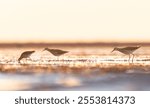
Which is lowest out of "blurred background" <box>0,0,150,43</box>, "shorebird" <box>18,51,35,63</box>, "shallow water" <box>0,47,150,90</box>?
"shallow water" <box>0,47,150,90</box>

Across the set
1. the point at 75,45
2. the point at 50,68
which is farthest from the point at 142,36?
the point at 50,68

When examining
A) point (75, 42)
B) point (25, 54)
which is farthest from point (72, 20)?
point (25, 54)

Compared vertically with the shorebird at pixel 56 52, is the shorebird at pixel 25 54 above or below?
below

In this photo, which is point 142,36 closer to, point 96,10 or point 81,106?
point 96,10

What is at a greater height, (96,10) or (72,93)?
(96,10)

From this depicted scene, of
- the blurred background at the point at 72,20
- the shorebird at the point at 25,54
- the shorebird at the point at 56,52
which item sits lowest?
the shorebird at the point at 25,54

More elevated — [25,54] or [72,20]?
[72,20]

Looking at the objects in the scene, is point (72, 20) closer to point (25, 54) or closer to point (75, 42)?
point (75, 42)

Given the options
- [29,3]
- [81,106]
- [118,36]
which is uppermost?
[29,3]
